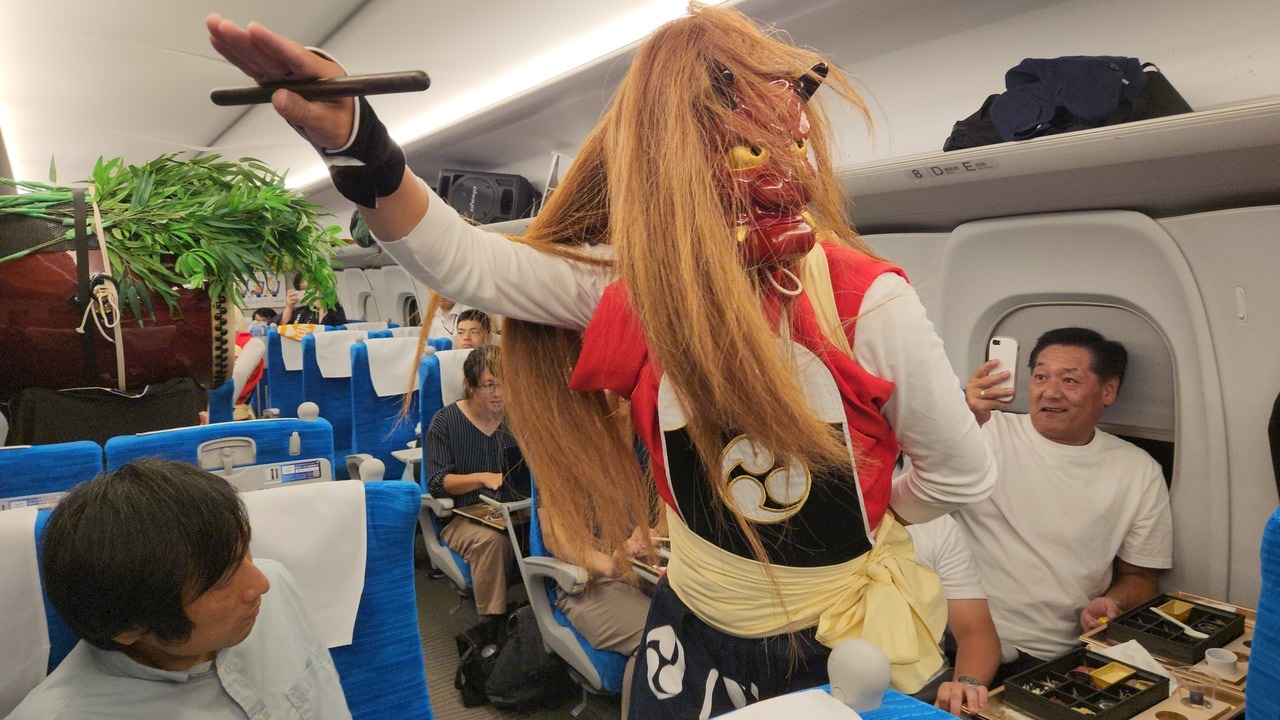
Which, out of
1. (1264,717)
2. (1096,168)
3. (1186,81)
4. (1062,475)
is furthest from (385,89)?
(1062,475)

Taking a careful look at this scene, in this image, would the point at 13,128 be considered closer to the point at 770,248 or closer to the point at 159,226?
the point at 159,226

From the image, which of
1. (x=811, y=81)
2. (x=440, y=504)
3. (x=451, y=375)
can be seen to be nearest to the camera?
(x=811, y=81)

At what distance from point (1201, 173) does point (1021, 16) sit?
0.91m

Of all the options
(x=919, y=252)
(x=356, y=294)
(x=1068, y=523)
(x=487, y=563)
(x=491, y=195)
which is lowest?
(x=487, y=563)

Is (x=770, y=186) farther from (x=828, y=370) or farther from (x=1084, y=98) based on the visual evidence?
(x=1084, y=98)

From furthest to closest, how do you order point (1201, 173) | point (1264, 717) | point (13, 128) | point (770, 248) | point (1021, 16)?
point (13, 128) → point (1021, 16) → point (1201, 173) → point (1264, 717) → point (770, 248)

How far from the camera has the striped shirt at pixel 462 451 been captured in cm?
421

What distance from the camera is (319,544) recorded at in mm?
1586

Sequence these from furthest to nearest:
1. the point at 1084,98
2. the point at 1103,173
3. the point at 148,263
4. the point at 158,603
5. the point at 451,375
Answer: the point at 451,375 → the point at 1103,173 → the point at 1084,98 → the point at 148,263 → the point at 158,603

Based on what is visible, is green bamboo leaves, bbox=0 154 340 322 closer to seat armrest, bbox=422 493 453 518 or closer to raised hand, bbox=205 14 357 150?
raised hand, bbox=205 14 357 150

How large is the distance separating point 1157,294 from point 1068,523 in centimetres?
95

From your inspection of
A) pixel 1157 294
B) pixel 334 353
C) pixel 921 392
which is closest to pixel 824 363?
pixel 921 392

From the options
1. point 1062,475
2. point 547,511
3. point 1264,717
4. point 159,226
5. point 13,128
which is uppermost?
point 13,128

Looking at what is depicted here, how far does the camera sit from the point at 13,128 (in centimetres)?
711
